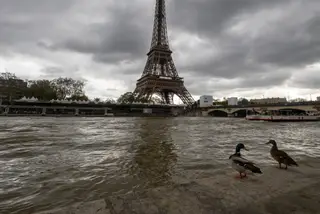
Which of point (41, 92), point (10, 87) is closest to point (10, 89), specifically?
point (10, 87)

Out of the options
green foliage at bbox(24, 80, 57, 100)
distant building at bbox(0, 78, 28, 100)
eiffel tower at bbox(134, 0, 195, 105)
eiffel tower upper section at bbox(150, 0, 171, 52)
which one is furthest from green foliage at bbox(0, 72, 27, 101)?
eiffel tower upper section at bbox(150, 0, 171, 52)

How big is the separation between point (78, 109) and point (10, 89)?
24.4 meters

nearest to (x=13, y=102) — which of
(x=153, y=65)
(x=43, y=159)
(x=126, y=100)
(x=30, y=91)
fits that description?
(x=30, y=91)

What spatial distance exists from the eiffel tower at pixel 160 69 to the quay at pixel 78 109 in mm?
13807

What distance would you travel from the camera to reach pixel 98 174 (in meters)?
6.47

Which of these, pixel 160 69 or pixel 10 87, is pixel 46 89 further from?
pixel 160 69

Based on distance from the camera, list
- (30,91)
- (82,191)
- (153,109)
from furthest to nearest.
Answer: (153,109) → (30,91) → (82,191)

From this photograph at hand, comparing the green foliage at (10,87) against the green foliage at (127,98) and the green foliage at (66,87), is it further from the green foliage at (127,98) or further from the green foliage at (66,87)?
the green foliage at (127,98)

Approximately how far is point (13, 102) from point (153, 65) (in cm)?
5128

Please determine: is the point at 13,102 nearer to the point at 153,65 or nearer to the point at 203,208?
the point at 153,65

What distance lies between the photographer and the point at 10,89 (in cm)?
7938

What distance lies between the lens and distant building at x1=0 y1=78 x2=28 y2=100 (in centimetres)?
7844

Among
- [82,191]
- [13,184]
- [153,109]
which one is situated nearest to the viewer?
[82,191]

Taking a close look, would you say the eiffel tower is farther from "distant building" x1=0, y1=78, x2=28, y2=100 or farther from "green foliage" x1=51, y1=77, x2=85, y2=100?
"distant building" x1=0, y1=78, x2=28, y2=100
